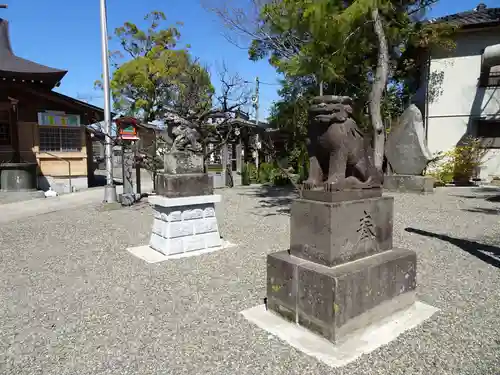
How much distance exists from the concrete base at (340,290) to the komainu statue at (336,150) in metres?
0.71

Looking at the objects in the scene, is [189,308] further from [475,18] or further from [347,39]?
[475,18]

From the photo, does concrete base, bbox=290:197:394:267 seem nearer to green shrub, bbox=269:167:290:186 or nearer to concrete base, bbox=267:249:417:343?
concrete base, bbox=267:249:417:343

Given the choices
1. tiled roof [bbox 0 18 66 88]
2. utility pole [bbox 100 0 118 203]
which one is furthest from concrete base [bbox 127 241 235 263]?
tiled roof [bbox 0 18 66 88]

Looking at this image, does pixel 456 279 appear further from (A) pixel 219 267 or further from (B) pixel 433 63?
(B) pixel 433 63

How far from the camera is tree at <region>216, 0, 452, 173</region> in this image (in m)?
8.39

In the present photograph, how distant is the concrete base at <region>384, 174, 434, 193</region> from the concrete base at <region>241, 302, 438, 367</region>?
8.77 metres

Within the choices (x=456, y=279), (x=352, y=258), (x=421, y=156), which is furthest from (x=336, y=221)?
(x=421, y=156)

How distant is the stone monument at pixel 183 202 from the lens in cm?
565

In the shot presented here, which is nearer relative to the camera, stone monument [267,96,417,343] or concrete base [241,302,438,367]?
concrete base [241,302,438,367]

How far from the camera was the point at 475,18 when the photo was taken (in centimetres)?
1513

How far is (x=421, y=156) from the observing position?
11.5 meters

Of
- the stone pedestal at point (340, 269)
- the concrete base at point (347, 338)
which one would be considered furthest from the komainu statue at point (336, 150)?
the concrete base at point (347, 338)

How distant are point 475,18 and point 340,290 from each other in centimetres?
1717

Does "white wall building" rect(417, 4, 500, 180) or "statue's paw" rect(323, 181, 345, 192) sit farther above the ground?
"white wall building" rect(417, 4, 500, 180)
